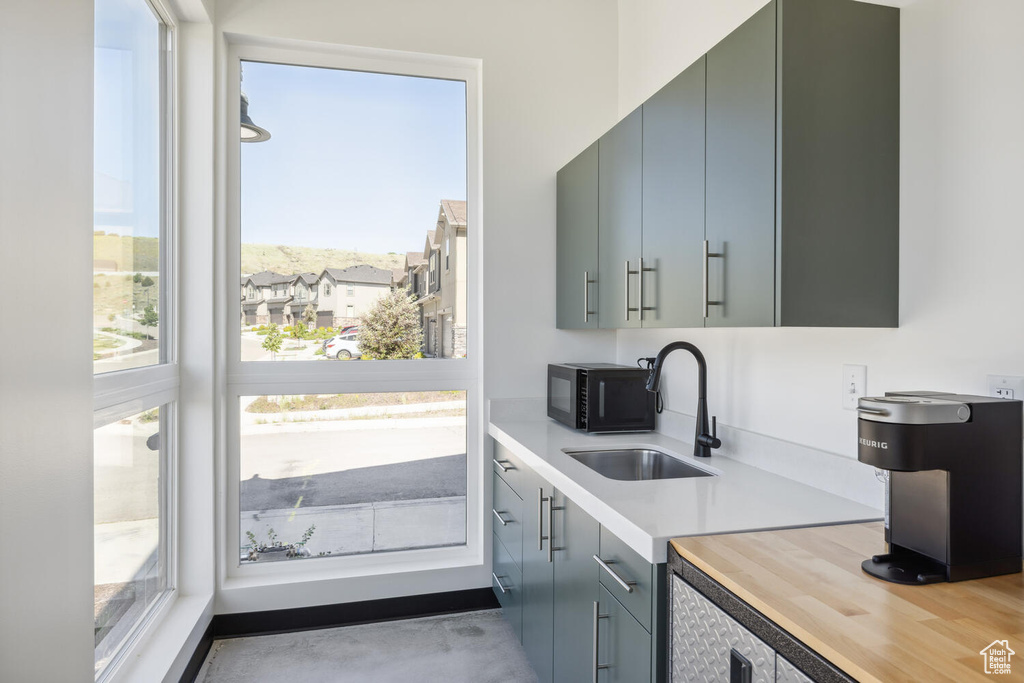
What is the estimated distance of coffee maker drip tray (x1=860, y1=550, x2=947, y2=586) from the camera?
1045 millimetres

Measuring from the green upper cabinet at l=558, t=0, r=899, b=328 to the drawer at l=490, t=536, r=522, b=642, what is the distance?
1.34 metres

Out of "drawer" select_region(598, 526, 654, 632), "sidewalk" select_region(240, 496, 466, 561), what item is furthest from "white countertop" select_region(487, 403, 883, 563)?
"sidewalk" select_region(240, 496, 466, 561)

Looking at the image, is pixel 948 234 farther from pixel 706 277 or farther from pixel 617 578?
pixel 617 578

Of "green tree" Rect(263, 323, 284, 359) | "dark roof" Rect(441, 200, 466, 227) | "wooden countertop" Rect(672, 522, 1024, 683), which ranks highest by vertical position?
"dark roof" Rect(441, 200, 466, 227)

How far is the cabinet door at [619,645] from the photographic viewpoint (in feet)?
4.33

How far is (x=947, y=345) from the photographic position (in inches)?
51.4

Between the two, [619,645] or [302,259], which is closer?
[619,645]

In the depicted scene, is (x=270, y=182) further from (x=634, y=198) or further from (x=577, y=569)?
(x=577, y=569)

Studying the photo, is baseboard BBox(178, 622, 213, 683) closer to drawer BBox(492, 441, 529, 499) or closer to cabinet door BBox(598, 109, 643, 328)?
drawer BBox(492, 441, 529, 499)

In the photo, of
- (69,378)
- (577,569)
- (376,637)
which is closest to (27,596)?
(69,378)

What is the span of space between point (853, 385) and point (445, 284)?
180 centimetres

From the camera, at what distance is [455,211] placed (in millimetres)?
2873

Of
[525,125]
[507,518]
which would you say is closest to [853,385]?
[507,518]

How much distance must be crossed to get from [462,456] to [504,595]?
25.7 inches
